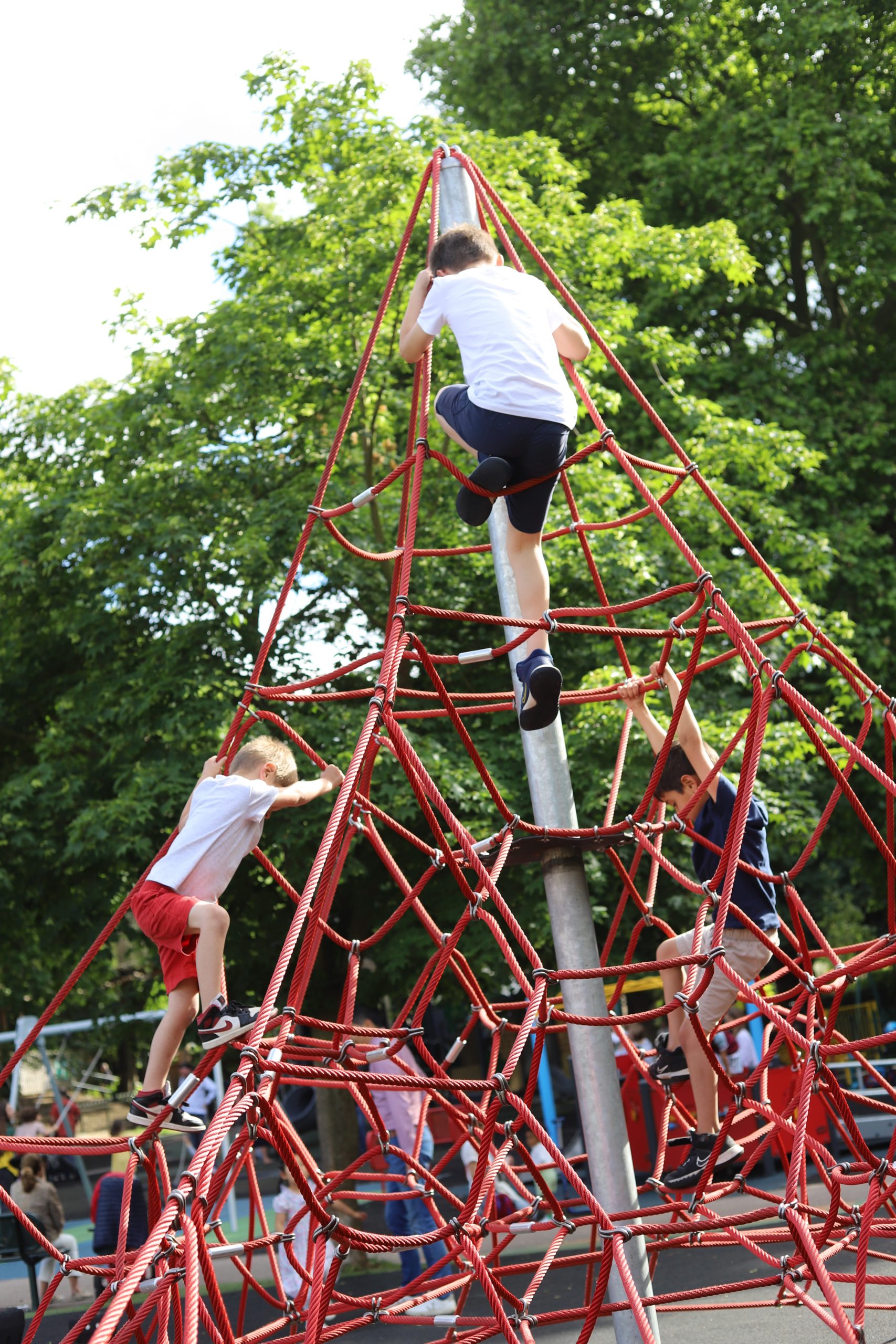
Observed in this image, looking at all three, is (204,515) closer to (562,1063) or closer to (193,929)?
(193,929)

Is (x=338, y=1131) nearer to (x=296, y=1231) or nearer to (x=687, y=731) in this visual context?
(x=296, y=1231)

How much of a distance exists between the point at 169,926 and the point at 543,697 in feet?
4.03

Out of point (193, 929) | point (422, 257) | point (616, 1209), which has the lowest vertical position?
point (616, 1209)

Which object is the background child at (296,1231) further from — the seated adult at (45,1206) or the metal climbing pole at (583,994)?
the metal climbing pole at (583,994)

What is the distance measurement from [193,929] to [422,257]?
605 cm

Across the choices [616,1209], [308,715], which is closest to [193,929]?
[616,1209]

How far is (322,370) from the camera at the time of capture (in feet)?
27.6

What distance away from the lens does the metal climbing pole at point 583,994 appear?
337 centimetres

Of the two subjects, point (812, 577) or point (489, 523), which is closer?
point (489, 523)

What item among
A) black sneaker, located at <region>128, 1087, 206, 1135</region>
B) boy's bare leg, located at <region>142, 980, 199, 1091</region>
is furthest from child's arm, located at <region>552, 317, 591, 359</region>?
black sneaker, located at <region>128, 1087, 206, 1135</region>

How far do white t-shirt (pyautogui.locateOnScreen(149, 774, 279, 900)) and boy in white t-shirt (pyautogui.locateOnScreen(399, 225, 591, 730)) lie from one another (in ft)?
2.75

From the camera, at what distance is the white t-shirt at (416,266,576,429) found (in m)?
3.35

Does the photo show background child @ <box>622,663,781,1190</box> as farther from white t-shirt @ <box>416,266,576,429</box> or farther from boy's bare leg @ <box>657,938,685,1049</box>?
white t-shirt @ <box>416,266,576,429</box>

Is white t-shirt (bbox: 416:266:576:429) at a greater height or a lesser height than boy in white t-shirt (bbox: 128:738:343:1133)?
greater
